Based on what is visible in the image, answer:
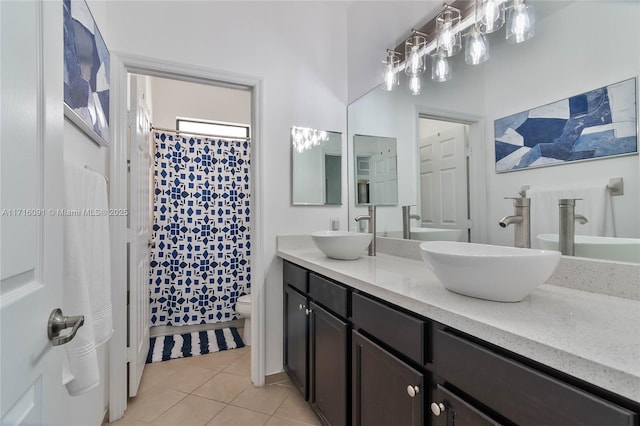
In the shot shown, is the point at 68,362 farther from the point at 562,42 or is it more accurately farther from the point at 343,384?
the point at 562,42

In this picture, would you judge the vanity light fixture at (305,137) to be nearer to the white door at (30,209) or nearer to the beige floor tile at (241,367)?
the white door at (30,209)

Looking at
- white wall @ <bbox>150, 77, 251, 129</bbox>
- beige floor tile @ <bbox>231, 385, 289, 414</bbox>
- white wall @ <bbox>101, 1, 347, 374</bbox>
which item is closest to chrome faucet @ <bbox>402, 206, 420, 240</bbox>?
white wall @ <bbox>101, 1, 347, 374</bbox>

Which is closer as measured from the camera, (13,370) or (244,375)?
(13,370)

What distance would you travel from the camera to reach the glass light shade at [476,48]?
1.36 m

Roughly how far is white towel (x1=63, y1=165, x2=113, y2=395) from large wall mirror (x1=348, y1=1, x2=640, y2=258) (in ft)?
5.10

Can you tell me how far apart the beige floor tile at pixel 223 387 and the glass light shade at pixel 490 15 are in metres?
2.43

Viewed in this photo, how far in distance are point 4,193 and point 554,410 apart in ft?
3.41

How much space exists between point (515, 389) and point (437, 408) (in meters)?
0.25

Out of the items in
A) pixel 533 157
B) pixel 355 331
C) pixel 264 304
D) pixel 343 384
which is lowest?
pixel 343 384

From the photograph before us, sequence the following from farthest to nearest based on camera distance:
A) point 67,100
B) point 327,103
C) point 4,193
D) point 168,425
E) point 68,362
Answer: point 327,103 → point 168,425 → point 67,100 → point 68,362 → point 4,193

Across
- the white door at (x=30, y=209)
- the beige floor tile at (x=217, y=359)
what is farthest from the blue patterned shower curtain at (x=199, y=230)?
the white door at (x=30, y=209)

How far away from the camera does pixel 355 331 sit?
3.97 ft

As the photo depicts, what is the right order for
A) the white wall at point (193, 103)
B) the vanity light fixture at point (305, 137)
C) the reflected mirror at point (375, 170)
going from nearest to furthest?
the reflected mirror at point (375, 170) → the vanity light fixture at point (305, 137) → the white wall at point (193, 103)

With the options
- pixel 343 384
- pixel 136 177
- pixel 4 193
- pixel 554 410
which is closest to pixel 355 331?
pixel 343 384
